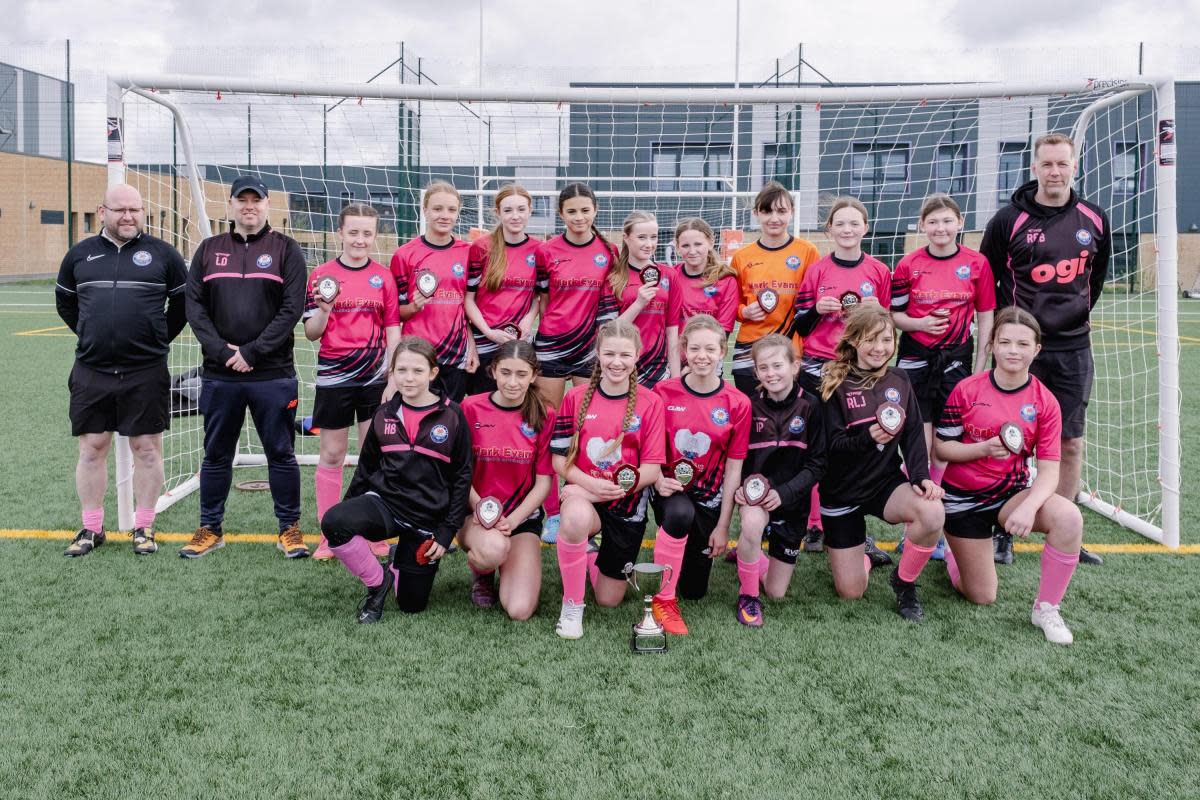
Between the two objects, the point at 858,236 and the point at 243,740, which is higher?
the point at 858,236

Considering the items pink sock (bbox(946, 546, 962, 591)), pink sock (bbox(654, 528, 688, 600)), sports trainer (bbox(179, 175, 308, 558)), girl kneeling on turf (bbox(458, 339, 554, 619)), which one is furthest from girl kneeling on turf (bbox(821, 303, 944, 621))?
sports trainer (bbox(179, 175, 308, 558))

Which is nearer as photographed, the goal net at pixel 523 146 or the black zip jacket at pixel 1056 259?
the black zip jacket at pixel 1056 259

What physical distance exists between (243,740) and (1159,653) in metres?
2.84

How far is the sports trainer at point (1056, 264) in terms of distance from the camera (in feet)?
12.1

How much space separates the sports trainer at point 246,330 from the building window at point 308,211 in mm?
2291

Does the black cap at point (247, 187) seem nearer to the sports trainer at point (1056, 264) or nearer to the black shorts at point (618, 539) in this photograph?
the black shorts at point (618, 539)

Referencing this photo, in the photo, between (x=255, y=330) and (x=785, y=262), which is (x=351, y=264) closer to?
(x=255, y=330)

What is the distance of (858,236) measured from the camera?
3678mm

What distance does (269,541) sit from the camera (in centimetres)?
410

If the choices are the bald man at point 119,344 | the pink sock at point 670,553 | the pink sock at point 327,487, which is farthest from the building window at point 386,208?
the pink sock at point 670,553

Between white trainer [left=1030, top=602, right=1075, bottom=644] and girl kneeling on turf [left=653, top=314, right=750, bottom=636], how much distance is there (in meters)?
1.12

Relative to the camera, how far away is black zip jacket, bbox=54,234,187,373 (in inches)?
147

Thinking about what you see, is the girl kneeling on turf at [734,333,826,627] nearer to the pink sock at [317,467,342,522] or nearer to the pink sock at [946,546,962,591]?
the pink sock at [946,546,962,591]

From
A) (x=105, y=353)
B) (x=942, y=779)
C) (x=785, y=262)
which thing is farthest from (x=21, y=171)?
(x=942, y=779)
